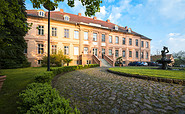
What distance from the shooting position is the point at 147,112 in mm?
2336

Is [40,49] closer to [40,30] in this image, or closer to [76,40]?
[40,30]

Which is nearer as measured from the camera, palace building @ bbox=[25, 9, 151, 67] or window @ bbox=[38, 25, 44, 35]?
palace building @ bbox=[25, 9, 151, 67]

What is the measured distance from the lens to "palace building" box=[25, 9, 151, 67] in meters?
17.4

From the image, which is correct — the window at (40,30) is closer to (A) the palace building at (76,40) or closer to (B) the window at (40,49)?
(A) the palace building at (76,40)

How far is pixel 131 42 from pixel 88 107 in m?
30.7

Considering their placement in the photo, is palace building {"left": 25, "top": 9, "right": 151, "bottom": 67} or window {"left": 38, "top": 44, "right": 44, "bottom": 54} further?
window {"left": 38, "top": 44, "right": 44, "bottom": 54}

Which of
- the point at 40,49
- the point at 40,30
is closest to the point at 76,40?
the point at 40,30

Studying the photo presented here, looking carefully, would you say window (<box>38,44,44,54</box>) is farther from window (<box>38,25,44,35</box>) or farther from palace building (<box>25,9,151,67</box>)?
window (<box>38,25,44,35</box>)

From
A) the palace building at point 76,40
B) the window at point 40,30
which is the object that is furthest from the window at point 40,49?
the window at point 40,30

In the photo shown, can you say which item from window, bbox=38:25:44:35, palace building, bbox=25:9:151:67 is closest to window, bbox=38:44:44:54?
palace building, bbox=25:9:151:67

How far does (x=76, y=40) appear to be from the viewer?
823 inches

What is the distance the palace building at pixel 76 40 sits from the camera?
17.4m

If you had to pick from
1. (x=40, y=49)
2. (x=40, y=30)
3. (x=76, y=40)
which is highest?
(x=40, y=30)

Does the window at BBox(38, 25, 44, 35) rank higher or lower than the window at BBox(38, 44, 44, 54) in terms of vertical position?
higher
